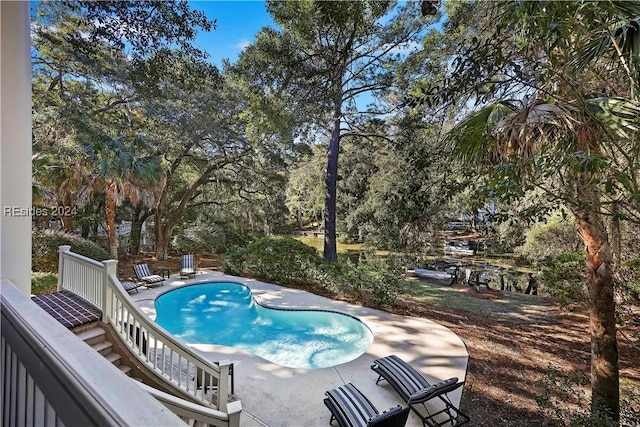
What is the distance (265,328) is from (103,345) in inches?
158

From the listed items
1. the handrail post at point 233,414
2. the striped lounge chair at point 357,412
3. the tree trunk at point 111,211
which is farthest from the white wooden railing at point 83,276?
the tree trunk at point 111,211

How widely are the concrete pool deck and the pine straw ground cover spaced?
408 millimetres

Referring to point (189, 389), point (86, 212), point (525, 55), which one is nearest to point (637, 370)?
point (525, 55)

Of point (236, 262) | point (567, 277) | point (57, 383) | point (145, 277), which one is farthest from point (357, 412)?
point (236, 262)

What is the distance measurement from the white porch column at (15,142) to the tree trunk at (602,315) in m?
5.18

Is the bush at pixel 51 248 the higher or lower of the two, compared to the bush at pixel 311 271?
higher

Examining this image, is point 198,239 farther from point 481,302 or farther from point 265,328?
point 481,302

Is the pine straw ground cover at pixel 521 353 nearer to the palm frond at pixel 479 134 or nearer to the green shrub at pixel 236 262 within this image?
the palm frond at pixel 479 134

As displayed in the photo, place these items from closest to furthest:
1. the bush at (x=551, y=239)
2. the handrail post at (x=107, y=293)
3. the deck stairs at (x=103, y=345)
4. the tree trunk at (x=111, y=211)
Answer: the deck stairs at (x=103, y=345), the handrail post at (x=107, y=293), the bush at (x=551, y=239), the tree trunk at (x=111, y=211)

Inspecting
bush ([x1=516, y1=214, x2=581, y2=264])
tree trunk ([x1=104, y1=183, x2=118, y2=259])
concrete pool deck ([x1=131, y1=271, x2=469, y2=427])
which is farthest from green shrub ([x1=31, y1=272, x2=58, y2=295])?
bush ([x1=516, y1=214, x2=581, y2=264])

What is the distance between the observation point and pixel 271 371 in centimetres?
482

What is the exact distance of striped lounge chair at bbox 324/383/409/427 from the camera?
3.20 metres

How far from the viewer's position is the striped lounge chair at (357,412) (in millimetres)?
3201

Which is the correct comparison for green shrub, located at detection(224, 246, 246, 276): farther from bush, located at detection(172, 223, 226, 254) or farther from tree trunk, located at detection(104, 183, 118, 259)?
tree trunk, located at detection(104, 183, 118, 259)
